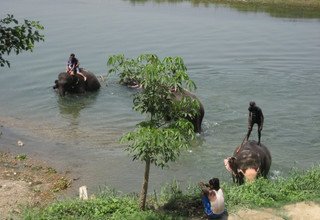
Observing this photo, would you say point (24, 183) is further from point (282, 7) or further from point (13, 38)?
point (282, 7)

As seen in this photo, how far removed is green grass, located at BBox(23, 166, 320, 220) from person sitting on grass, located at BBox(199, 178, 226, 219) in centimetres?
41

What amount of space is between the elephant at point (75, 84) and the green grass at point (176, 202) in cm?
1038

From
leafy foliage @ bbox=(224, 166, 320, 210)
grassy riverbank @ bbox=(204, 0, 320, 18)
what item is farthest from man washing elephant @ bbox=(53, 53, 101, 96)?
grassy riverbank @ bbox=(204, 0, 320, 18)

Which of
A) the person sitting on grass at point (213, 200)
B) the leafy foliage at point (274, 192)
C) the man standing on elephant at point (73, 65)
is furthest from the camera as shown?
the man standing on elephant at point (73, 65)

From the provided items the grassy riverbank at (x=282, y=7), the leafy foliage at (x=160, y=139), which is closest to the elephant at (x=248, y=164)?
the leafy foliage at (x=160, y=139)

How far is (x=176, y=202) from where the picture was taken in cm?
1002

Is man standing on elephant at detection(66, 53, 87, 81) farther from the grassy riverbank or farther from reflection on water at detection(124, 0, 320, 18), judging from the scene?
the grassy riverbank

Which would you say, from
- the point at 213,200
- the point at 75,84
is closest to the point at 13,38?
the point at 213,200

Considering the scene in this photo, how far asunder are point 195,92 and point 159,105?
40.4 feet

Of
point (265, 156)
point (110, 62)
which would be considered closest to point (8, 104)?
point (265, 156)

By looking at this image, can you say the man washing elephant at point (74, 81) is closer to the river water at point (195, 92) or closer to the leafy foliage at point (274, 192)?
the river water at point (195, 92)

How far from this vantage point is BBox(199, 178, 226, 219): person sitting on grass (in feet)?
30.5

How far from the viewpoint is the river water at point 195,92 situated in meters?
14.1

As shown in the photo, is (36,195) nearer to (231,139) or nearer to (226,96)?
(231,139)
